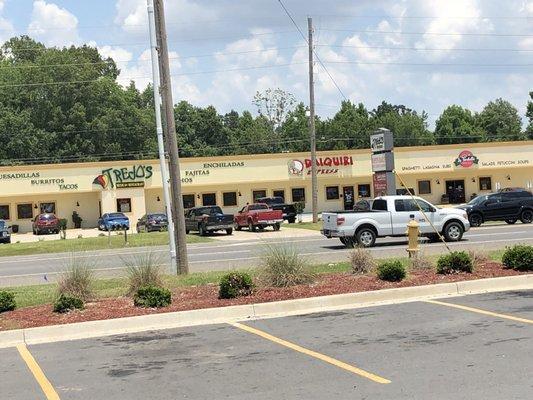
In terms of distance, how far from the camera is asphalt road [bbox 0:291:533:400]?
649 cm

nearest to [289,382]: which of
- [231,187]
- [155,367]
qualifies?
[155,367]

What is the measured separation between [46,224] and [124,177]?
8.76 meters

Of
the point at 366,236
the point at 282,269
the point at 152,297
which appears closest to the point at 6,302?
the point at 152,297

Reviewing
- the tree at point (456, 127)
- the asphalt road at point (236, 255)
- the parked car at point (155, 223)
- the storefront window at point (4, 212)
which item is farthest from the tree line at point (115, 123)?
the asphalt road at point (236, 255)

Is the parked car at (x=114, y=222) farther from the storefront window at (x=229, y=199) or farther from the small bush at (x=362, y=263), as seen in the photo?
the small bush at (x=362, y=263)

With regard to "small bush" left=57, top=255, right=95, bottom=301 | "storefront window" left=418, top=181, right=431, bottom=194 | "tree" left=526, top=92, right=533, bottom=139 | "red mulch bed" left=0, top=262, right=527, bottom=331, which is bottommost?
"red mulch bed" left=0, top=262, right=527, bottom=331

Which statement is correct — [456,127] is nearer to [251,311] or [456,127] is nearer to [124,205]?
[124,205]

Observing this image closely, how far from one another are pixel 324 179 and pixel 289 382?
52.7m

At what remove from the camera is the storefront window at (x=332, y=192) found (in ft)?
196

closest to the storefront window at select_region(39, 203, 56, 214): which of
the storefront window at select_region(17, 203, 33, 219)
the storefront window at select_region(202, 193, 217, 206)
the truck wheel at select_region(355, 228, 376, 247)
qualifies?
the storefront window at select_region(17, 203, 33, 219)

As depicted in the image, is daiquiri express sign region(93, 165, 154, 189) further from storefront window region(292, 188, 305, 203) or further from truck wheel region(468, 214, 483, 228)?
truck wheel region(468, 214, 483, 228)

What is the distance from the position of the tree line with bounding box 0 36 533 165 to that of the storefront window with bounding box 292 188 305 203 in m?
32.2

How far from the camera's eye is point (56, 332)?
992cm

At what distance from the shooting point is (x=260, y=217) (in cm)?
3806
